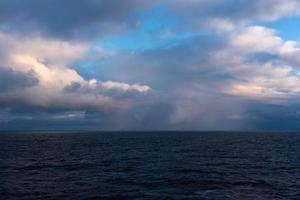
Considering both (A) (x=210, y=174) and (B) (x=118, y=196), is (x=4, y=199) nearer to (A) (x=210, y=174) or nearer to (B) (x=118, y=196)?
(B) (x=118, y=196)

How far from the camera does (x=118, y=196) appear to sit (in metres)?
40.1

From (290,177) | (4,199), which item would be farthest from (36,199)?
(290,177)

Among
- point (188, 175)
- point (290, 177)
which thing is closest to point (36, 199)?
point (188, 175)

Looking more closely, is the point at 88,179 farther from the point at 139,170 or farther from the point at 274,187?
the point at 274,187

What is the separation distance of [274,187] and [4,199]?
31412 millimetres

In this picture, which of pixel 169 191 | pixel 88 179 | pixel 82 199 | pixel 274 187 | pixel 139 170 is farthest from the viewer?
pixel 139 170

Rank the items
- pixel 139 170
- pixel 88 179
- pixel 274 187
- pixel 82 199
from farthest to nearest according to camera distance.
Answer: pixel 139 170 < pixel 88 179 < pixel 274 187 < pixel 82 199

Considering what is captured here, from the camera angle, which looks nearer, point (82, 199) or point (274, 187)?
point (82, 199)

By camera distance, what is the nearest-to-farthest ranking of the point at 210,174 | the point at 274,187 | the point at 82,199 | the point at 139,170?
the point at 82,199 → the point at 274,187 → the point at 210,174 → the point at 139,170

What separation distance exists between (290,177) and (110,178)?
86.4ft

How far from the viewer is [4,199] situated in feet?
126

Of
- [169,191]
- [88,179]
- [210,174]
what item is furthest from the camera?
[210,174]

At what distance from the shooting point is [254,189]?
143 ft

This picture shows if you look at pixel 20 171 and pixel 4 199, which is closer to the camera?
pixel 4 199
